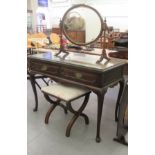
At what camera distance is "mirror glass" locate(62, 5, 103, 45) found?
2.14 metres

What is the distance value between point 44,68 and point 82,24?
0.67 meters

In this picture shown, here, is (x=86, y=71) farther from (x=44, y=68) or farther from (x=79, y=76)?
(x=44, y=68)

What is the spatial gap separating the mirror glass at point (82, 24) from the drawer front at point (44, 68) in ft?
1.32

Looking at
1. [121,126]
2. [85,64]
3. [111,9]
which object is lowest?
[121,126]

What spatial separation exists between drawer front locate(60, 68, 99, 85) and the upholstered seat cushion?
0.16 meters

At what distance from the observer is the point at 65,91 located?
2213 mm

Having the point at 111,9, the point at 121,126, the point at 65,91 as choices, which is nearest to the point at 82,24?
the point at 65,91

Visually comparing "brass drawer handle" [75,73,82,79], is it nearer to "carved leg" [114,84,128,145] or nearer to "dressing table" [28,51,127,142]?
"dressing table" [28,51,127,142]
